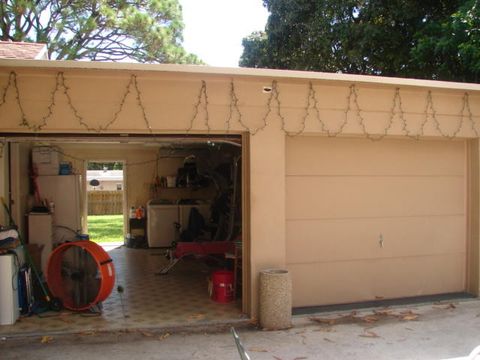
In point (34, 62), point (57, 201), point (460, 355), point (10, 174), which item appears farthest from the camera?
point (57, 201)

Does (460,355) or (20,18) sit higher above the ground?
(20,18)

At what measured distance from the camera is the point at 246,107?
19.1 ft

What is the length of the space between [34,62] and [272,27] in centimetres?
1040

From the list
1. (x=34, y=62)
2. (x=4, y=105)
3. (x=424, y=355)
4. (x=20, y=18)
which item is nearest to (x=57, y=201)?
(x=4, y=105)

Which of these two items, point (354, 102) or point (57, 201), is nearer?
point (354, 102)

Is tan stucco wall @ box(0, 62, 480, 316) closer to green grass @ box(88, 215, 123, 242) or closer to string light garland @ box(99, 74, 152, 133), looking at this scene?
string light garland @ box(99, 74, 152, 133)

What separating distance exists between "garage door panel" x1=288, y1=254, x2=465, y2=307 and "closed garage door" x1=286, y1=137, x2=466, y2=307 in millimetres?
13

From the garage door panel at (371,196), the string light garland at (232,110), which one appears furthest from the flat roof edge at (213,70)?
the garage door panel at (371,196)

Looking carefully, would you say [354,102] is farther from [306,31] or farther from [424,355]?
[306,31]

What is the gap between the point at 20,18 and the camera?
14273mm

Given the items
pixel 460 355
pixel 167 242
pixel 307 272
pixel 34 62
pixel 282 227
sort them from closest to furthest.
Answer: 1. pixel 460 355
2. pixel 34 62
3. pixel 282 227
4. pixel 307 272
5. pixel 167 242

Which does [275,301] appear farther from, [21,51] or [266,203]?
[21,51]

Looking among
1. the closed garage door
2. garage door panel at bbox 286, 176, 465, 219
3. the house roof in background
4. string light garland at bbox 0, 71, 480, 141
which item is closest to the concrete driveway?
the closed garage door

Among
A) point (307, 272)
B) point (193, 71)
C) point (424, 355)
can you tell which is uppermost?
point (193, 71)
